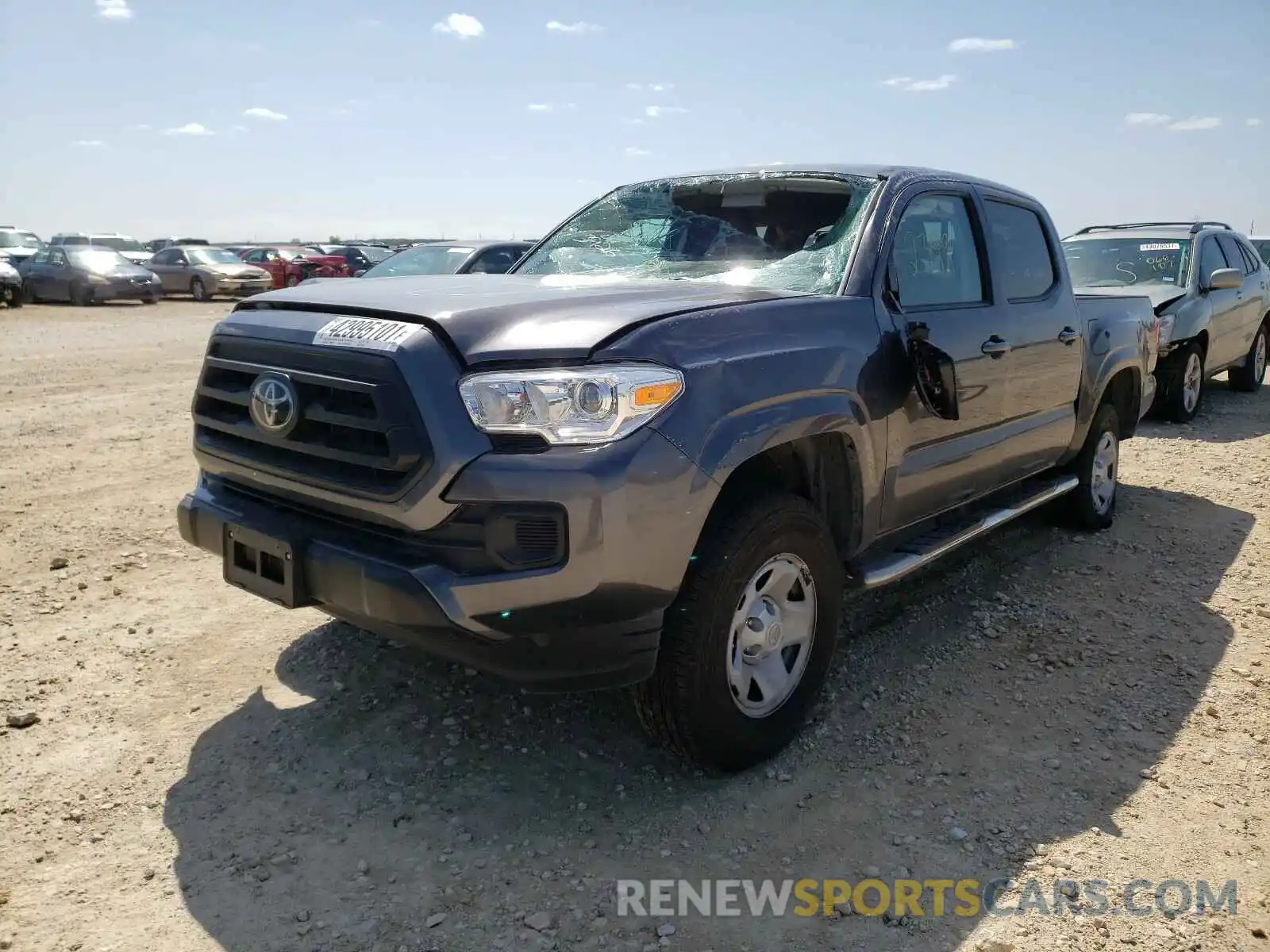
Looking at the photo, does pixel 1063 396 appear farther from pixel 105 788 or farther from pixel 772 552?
pixel 105 788

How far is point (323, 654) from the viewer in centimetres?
397

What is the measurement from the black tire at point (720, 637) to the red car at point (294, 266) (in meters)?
26.8

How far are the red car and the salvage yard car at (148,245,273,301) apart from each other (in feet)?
4.34

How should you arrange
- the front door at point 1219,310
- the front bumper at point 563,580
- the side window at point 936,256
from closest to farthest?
the front bumper at point 563,580 → the side window at point 936,256 → the front door at point 1219,310

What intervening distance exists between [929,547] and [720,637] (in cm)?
143

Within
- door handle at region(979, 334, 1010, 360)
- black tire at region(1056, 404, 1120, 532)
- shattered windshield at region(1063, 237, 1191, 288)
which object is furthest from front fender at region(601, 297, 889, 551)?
shattered windshield at region(1063, 237, 1191, 288)

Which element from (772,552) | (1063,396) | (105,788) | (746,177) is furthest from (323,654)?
(1063,396)

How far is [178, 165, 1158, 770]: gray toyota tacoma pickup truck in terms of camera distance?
8.45ft

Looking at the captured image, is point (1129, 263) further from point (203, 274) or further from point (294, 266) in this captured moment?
point (294, 266)

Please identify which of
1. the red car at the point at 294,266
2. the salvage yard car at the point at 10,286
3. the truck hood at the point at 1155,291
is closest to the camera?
the truck hood at the point at 1155,291

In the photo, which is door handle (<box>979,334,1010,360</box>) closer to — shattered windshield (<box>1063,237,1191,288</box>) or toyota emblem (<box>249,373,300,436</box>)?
toyota emblem (<box>249,373,300,436</box>)

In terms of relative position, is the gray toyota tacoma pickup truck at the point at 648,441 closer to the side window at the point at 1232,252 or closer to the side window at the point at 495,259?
the side window at the point at 1232,252

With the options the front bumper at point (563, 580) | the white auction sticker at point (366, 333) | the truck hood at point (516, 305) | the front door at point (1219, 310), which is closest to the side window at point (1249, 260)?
the front door at point (1219, 310)

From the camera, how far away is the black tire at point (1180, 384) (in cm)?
908
